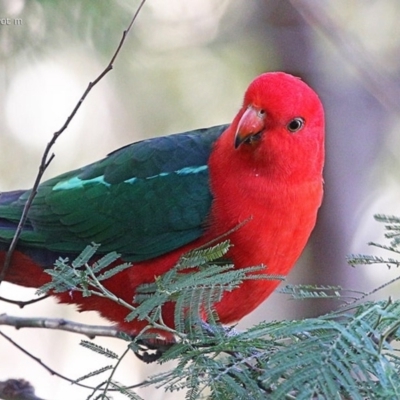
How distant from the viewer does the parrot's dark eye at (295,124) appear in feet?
10.0

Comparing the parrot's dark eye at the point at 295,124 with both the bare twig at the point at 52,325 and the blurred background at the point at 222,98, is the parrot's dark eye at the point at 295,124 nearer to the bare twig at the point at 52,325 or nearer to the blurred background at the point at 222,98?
the bare twig at the point at 52,325

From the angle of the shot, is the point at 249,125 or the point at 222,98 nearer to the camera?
the point at 249,125

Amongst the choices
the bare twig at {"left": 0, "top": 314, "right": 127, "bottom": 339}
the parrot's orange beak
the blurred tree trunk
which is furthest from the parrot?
the blurred tree trunk

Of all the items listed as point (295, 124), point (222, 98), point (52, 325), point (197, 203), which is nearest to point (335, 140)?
point (222, 98)

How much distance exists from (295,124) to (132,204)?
32.6 inches

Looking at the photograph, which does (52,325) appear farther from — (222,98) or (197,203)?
(222,98)

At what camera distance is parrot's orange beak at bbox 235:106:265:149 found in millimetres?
2975

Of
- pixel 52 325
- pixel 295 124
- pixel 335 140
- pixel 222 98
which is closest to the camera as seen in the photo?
pixel 52 325

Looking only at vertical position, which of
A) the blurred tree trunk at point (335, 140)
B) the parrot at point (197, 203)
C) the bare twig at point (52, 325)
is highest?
the blurred tree trunk at point (335, 140)

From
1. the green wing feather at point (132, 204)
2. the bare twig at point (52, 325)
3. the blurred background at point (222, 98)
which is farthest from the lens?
the blurred background at point (222, 98)

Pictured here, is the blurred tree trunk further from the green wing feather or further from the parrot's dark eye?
the parrot's dark eye

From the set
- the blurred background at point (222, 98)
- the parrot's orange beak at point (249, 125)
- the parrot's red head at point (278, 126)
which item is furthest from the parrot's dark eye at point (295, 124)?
the blurred background at point (222, 98)

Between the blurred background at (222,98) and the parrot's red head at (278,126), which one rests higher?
the blurred background at (222,98)

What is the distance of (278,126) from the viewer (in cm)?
303
